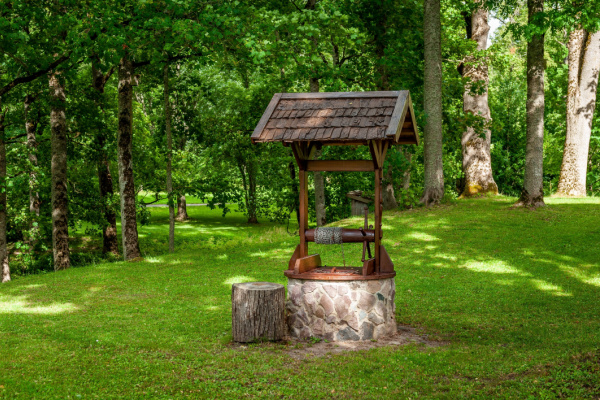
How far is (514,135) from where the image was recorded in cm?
3312

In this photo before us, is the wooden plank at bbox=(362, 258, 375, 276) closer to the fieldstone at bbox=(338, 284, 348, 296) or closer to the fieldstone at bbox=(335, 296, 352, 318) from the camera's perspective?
the fieldstone at bbox=(338, 284, 348, 296)

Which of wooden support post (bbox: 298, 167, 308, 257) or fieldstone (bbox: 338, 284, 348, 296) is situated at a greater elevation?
wooden support post (bbox: 298, 167, 308, 257)

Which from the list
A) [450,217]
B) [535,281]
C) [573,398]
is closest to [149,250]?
[450,217]

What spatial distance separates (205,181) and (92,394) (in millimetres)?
14916

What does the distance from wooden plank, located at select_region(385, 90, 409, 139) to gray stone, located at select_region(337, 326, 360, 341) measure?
109 inches

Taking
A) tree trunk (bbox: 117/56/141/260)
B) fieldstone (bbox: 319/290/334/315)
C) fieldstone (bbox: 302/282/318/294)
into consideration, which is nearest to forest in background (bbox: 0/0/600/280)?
tree trunk (bbox: 117/56/141/260)

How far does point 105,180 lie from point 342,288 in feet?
52.5

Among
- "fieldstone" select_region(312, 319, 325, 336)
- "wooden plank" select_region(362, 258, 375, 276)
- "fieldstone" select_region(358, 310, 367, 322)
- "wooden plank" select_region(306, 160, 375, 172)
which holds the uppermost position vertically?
"wooden plank" select_region(306, 160, 375, 172)

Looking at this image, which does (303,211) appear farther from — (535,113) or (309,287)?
(535,113)

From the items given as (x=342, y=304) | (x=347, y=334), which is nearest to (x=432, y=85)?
(x=342, y=304)

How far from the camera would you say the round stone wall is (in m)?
8.67

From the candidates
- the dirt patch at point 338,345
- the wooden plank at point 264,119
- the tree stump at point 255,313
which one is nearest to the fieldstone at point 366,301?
the dirt patch at point 338,345

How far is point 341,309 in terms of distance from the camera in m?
8.70

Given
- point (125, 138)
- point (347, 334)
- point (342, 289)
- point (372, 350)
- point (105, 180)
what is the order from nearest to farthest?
point (372, 350) → point (342, 289) → point (347, 334) → point (125, 138) → point (105, 180)
